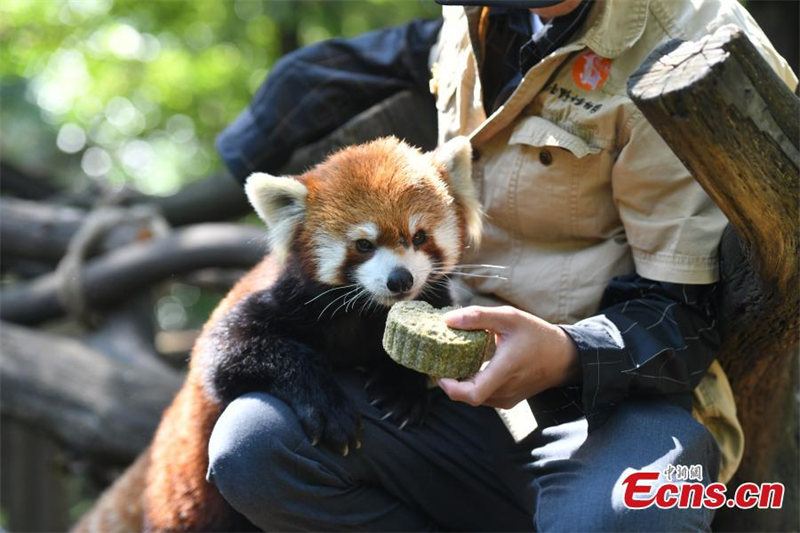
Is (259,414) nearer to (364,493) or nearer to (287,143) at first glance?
(364,493)

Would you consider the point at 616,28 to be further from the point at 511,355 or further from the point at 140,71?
the point at 140,71

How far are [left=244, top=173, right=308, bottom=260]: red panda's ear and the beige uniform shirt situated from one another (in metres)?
0.52

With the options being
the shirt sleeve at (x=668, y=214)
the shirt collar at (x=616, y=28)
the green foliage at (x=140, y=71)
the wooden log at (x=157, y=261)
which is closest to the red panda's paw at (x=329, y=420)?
the shirt sleeve at (x=668, y=214)

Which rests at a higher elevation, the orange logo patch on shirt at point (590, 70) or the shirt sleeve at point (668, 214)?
the orange logo patch on shirt at point (590, 70)

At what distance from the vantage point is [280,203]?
2170mm

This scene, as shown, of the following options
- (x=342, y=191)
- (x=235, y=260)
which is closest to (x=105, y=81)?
(x=235, y=260)

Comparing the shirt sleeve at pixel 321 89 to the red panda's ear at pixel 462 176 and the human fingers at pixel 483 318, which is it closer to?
the red panda's ear at pixel 462 176

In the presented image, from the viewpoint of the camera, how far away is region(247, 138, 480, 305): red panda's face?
204cm

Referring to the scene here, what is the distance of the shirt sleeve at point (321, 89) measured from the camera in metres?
2.78

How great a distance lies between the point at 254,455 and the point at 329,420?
20 cm

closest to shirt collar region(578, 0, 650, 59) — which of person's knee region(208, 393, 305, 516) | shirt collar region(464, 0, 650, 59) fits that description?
shirt collar region(464, 0, 650, 59)

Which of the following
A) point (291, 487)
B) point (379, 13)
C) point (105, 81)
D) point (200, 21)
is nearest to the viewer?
point (291, 487)

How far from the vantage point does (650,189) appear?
6.82 ft

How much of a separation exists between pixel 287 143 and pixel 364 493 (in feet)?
4.03
